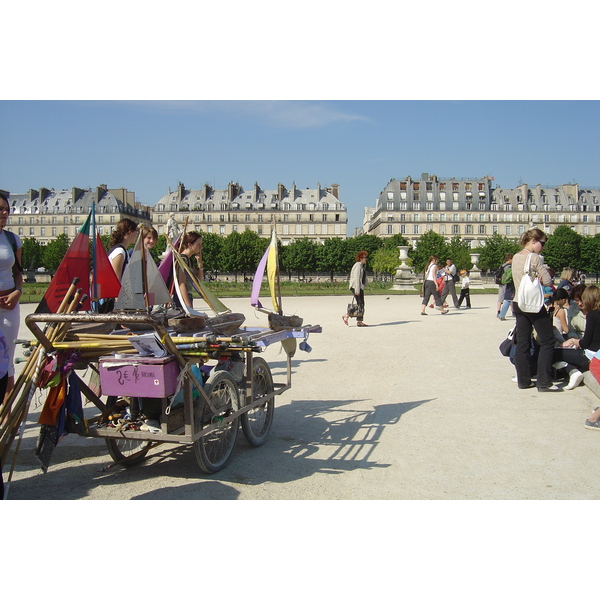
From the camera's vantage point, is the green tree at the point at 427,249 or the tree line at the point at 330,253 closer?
the tree line at the point at 330,253

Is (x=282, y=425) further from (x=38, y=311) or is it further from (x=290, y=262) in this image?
(x=290, y=262)

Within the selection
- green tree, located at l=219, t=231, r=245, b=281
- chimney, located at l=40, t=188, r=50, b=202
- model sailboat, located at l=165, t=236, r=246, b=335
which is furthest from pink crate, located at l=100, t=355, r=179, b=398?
chimney, located at l=40, t=188, r=50, b=202

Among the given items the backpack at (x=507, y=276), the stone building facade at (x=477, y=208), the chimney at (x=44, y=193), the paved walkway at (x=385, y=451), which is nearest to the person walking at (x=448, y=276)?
the backpack at (x=507, y=276)

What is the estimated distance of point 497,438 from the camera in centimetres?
583

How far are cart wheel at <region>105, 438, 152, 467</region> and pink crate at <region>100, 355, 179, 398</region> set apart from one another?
79 cm

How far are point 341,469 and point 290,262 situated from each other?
94.4 metres

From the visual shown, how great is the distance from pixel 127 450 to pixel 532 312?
5358 millimetres

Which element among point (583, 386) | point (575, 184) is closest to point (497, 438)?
point (583, 386)

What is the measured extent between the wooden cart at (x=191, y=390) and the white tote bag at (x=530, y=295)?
11.9ft

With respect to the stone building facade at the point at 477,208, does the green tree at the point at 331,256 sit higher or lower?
lower

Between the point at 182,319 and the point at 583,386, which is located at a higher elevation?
the point at 182,319

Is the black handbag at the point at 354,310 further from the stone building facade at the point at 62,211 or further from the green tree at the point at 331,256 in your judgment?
the stone building facade at the point at 62,211

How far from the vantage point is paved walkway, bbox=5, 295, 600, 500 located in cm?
449

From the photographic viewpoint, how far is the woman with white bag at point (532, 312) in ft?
25.7
